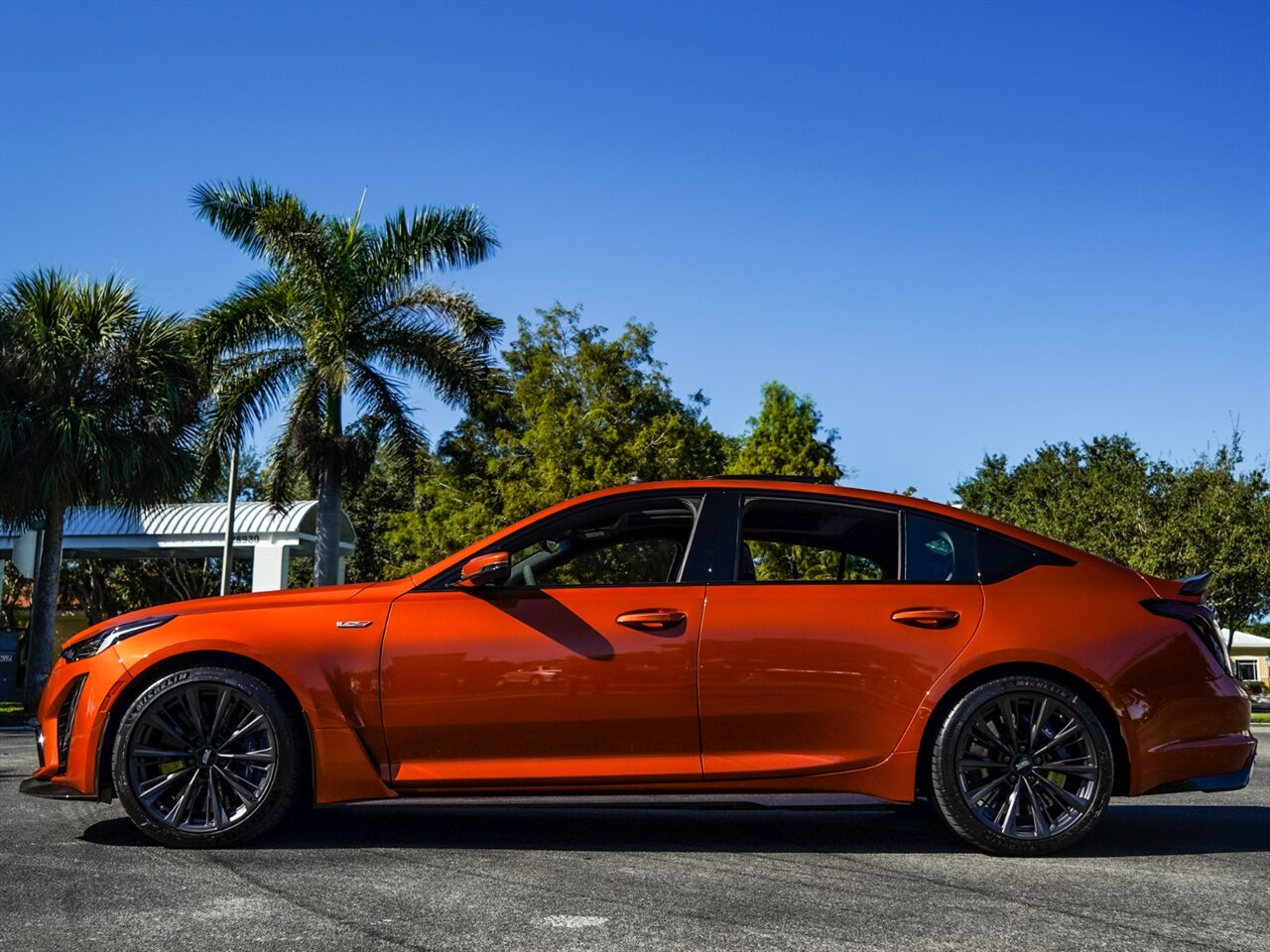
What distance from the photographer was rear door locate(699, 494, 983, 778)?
5117mm

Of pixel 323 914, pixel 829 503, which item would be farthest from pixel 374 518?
pixel 323 914

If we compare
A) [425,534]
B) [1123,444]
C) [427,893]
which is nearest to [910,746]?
[427,893]

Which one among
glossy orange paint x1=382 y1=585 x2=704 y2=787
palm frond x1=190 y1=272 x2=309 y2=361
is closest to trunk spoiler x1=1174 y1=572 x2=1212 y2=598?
glossy orange paint x1=382 y1=585 x2=704 y2=787

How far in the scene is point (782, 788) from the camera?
16.9 ft

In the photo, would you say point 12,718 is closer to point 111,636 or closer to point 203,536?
point 203,536

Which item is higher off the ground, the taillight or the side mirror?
the side mirror

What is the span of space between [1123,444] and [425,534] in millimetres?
37269

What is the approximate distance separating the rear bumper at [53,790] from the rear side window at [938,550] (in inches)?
143

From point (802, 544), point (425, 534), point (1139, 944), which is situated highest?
point (425, 534)

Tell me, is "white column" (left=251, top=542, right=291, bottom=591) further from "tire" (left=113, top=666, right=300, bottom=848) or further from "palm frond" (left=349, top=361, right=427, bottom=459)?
"tire" (left=113, top=666, right=300, bottom=848)

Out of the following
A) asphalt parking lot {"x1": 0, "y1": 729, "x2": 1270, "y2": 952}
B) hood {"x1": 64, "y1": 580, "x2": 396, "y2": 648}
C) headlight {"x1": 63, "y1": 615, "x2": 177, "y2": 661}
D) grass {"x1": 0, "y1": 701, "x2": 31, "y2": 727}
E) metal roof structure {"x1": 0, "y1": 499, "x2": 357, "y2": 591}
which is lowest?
grass {"x1": 0, "y1": 701, "x2": 31, "y2": 727}

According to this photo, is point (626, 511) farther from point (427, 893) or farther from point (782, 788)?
point (427, 893)

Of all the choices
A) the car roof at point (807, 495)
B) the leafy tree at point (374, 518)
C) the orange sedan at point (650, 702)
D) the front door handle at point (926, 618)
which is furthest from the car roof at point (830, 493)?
the leafy tree at point (374, 518)

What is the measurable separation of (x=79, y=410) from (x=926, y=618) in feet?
62.5
